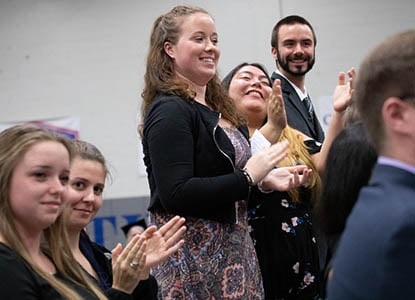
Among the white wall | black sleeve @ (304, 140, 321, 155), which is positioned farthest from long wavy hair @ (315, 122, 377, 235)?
the white wall

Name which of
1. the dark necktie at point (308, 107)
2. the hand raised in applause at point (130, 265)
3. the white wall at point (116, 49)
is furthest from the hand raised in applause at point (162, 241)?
the white wall at point (116, 49)

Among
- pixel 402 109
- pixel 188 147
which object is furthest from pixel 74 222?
pixel 402 109

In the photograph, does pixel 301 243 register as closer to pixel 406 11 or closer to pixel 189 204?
pixel 189 204

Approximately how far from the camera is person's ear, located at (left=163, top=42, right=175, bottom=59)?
2359 millimetres

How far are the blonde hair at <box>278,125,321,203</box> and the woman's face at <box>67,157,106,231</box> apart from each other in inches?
28.0

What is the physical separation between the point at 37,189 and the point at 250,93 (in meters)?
1.29

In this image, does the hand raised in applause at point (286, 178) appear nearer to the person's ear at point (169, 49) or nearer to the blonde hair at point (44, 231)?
the person's ear at point (169, 49)

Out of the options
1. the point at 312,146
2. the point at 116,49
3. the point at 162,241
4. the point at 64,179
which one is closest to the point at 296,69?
the point at 312,146

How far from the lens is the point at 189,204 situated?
2.08 meters

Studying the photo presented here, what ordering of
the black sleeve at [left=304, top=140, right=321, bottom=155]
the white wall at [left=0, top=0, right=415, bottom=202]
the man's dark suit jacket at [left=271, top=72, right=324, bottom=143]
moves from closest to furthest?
the black sleeve at [left=304, top=140, right=321, bottom=155]
the man's dark suit jacket at [left=271, top=72, right=324, bottom=143]
the white wall at [left=0, top=0, right=415, bottom=202]

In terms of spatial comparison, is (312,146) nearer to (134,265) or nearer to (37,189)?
(134,265)

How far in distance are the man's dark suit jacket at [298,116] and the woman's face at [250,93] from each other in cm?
16

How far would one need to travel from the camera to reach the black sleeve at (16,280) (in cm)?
150

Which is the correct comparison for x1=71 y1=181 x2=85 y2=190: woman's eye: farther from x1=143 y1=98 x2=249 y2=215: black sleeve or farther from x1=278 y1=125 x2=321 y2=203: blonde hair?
x1=278 y1=125 x2=321 y2=203: blonde hair
